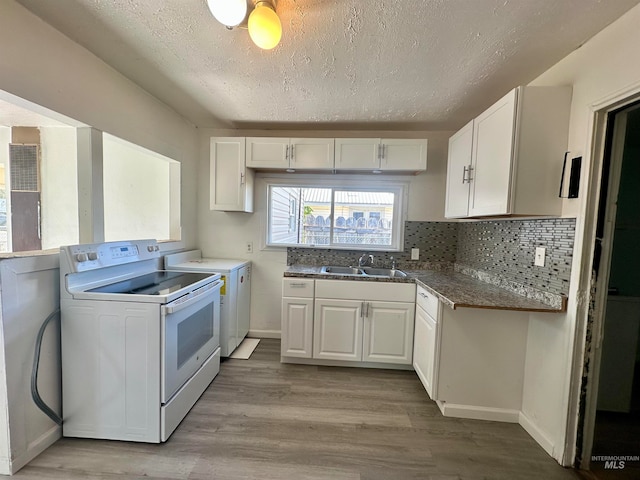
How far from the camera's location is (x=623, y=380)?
1.76m

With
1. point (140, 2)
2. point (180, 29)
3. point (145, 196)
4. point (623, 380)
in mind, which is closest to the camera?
point (140, 2)

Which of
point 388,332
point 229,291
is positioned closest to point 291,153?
point 229,291

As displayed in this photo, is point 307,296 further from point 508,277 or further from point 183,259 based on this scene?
point 508,277

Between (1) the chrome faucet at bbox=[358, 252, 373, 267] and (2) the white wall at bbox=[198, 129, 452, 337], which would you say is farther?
(2) the white wall at bbox=[198, 129, 452, 337]

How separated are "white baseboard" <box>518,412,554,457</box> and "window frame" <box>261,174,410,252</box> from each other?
1.63 meters

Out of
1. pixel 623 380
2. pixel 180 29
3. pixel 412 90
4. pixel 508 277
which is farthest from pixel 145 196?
pixel 623 380

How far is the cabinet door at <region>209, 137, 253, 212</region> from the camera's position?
2.68m

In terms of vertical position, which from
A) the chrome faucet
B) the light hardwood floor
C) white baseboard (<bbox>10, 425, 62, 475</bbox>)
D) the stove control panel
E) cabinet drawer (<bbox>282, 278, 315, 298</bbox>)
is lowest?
the light hardwood floor

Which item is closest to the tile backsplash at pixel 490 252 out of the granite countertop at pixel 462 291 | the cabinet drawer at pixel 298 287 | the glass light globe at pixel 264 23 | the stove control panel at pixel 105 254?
the granite countertop at pixel 462 291

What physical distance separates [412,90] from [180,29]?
1.52 m

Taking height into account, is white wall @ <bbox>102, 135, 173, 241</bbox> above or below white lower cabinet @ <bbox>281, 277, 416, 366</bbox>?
above

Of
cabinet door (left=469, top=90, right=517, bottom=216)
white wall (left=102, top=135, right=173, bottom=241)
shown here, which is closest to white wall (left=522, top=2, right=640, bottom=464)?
cabinet door (left=469, top=90, right=517, bottom=216)

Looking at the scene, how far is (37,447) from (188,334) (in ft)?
2.90

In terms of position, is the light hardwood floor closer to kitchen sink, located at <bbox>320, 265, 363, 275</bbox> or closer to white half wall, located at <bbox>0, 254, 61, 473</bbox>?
white half wall, located at <bbox>0, 254, 61, 473</bbox>
